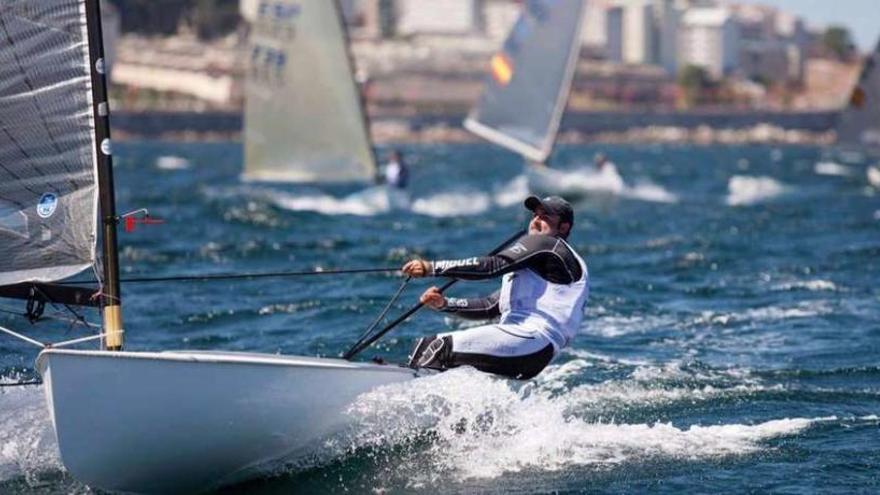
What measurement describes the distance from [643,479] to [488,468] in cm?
92

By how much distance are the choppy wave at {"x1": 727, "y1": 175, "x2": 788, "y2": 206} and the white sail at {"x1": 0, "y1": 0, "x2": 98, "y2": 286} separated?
29143mm

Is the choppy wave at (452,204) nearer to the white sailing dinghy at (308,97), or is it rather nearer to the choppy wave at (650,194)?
the white sailing dinghy at (308,97)

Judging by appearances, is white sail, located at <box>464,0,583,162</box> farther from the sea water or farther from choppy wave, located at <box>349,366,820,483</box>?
choppy wave, located at <box>349,366,820,483</box>

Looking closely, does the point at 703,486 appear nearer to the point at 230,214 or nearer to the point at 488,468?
the point at 488,468

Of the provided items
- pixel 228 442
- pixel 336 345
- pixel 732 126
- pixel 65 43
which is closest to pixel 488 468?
pixel 228 442

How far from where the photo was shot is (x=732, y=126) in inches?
5994

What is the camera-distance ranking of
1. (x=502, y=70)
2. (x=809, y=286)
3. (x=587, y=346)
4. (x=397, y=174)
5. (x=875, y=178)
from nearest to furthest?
(x=587, y=346) → (x=809, y=286) → (x=397, y=174) → (x=502, y=70) → (x=875, y=178)

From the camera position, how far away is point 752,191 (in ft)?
143

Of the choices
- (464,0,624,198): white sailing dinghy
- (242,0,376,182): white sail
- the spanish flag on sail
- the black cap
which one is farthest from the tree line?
the black cap

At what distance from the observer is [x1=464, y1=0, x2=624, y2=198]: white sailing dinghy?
1431 inches

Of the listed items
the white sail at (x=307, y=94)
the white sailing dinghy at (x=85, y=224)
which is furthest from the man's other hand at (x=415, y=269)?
the white sail at (x=307, y=94)

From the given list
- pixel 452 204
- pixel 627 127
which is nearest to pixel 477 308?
pixel 452 204

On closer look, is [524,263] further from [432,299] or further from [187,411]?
[187,411]

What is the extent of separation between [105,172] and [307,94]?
24884mm
